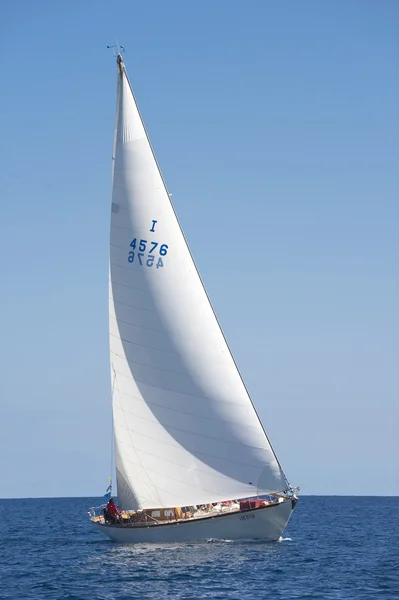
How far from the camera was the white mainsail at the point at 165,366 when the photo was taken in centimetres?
4628

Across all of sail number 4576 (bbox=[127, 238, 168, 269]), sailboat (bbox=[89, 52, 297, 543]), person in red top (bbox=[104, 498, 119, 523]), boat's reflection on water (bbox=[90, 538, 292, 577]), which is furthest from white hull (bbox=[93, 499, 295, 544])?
sail number 4576 (bbox=[127, 238, 168, 269])

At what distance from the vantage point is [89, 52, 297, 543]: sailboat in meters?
46.1

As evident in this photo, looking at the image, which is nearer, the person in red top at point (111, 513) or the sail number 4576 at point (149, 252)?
the sail number 4576 at point (149, 252)

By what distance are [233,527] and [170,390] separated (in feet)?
23.8

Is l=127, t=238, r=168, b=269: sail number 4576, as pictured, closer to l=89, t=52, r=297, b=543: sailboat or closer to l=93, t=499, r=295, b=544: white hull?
l=89, t=52, r=297, b=543: sailboat

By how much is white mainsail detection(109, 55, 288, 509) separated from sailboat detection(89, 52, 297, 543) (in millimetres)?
A: 50

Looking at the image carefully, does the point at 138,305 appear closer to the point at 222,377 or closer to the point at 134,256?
the point at 134,256

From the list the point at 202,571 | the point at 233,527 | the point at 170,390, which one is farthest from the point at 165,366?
the point at 202,571

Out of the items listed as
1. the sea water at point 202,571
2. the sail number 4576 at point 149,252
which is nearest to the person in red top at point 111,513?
the sea water at point 202,571

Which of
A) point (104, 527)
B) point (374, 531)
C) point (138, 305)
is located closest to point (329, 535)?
point (374, 531)

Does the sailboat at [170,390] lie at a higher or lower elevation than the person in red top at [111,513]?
higher

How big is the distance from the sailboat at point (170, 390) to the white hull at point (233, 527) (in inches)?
2.3

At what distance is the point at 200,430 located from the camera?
46.6 metres

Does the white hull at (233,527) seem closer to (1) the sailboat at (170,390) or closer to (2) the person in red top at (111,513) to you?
(1) the sailboat at (170,390)
